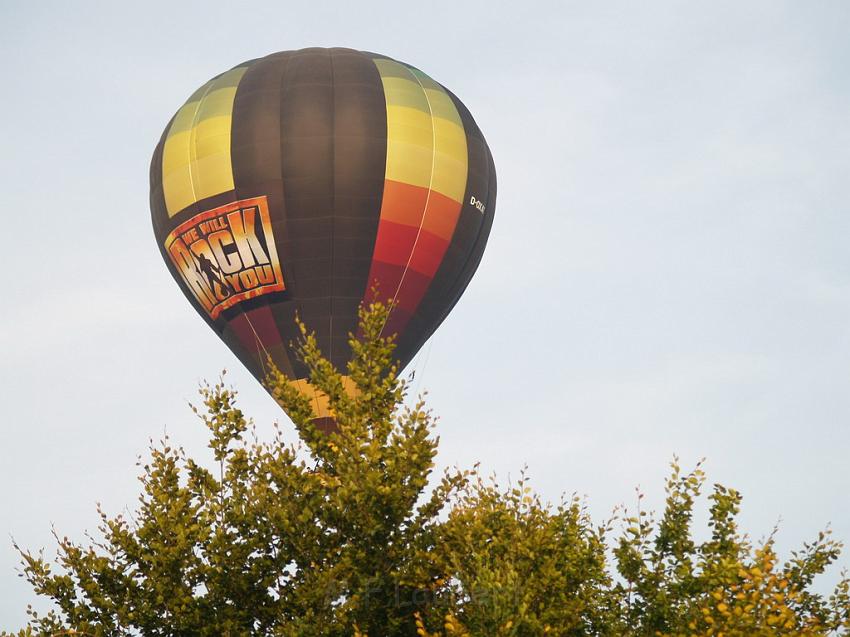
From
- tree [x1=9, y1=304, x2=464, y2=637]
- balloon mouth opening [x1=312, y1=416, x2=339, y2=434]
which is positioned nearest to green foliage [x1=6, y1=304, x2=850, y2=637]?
tree [x1=9, y1=304, x2=464, y2=637]

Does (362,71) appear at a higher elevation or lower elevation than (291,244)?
higher

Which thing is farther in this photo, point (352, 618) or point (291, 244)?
point (291, 244)

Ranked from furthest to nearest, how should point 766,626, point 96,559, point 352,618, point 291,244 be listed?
point 291,244, point 96,559, point 352,618, point 766,626

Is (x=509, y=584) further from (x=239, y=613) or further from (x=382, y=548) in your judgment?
(x=239, y=613)

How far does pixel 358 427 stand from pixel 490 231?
1959 centimetres

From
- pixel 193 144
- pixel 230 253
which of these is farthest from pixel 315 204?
pixel 193 144

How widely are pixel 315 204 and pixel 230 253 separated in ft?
9.41

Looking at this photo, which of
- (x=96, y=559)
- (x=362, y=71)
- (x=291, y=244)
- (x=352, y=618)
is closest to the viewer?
(x=352, y=618)

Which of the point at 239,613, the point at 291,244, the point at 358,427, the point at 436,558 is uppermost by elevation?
the point at 291,244

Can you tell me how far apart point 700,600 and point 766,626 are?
2673 mm

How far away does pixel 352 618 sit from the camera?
19.8 m

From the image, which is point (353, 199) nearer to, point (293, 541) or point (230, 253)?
point (230, 253)

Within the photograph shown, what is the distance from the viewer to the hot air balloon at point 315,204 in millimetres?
35156

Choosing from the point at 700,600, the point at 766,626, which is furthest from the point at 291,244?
the point at 766,626
